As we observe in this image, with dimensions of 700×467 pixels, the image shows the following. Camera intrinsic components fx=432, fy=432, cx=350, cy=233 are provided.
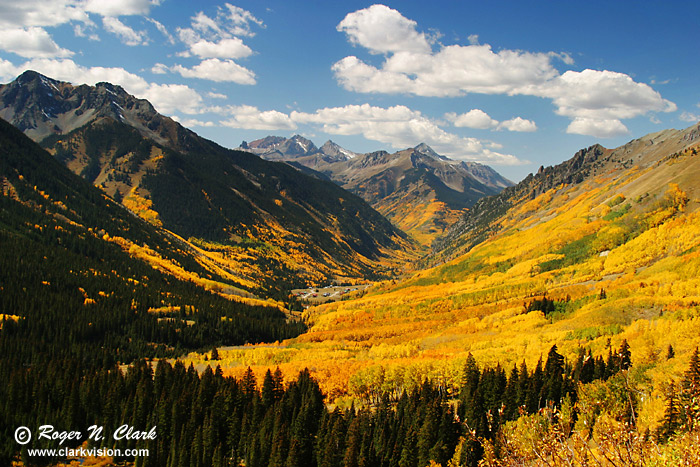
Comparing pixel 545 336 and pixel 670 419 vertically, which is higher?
pixel 670 419

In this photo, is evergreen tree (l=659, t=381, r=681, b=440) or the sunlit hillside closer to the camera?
evergreen tree (l=659, t=381, r=681, b=440)

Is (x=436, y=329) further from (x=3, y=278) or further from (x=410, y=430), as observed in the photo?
(x=3, y=278)

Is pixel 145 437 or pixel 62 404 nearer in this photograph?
pixel 145 437

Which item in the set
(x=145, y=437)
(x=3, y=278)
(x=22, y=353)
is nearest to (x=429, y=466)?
Result: (x=145, y=437)

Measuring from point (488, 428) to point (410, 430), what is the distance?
13617 millimetres

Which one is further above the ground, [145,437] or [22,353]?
[22,353]

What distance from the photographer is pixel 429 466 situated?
73.6m

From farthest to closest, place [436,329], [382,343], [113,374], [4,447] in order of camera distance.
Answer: [436,329] → [382,343] → [113,374] → [4,447]

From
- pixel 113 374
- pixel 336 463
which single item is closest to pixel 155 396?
pixel 113 374

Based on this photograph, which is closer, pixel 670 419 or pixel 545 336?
pixel 670 419

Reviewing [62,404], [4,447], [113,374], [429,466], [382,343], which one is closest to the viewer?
[429,466]

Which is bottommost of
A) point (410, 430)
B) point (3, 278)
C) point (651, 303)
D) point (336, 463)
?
point (336, 463)

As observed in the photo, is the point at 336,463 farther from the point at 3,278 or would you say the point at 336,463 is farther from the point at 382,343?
the point at 3,278

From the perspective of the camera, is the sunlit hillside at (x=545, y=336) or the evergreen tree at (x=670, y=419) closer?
the evergreen tree at (x=670, y=419)
